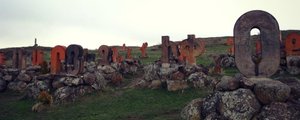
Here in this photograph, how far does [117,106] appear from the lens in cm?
2625

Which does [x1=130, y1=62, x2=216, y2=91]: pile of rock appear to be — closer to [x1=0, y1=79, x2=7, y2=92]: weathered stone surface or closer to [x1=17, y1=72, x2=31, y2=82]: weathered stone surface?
[x1=17, y1=72, x2=31, y2=82]: weathered stone surface

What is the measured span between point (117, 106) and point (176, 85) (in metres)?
5.16

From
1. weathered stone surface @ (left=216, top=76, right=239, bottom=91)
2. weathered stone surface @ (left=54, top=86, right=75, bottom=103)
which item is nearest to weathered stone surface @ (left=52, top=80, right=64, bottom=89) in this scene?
weathered stone surface @ (left=54, top=86, right=75, bottom=103)

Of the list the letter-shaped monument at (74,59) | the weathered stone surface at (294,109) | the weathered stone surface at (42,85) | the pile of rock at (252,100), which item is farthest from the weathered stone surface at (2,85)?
the weathered stone surface at (294,109)

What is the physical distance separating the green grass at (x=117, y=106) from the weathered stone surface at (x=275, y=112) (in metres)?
5.78

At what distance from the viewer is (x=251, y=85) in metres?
17.5

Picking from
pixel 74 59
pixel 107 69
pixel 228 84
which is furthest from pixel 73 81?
pixel 228 84

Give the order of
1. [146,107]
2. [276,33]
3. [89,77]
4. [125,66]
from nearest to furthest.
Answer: [276,33]
[146,107]
[89,77]
[125,66]

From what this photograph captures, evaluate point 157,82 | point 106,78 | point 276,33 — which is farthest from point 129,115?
point 106,78

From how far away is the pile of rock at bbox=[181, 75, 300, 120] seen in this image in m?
16.4

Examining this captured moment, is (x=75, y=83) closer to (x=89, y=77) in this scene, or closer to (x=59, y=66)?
(x=89, y=77)

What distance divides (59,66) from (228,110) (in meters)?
20.7

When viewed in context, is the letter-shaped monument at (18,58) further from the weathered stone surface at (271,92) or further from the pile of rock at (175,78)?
the weathered stone surface at (271,92)

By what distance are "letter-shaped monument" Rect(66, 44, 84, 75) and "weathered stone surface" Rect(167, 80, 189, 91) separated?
27.7 ft
